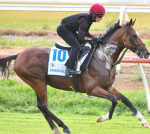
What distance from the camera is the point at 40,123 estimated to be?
996 centimetres

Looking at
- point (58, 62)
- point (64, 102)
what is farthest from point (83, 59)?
point (64, 102)

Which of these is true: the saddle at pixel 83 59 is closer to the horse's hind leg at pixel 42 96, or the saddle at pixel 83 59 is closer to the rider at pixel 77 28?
the rider at pixel 77 28

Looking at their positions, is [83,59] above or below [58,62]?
above

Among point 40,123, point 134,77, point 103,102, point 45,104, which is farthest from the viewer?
point 134,77

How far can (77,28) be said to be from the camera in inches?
365

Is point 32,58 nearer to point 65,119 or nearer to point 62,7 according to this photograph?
point 65,119

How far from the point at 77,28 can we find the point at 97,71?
0.78m

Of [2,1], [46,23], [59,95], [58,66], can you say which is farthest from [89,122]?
[2,1]

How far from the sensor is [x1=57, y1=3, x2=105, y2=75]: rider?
8.98m

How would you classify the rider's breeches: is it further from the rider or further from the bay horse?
the bay horse

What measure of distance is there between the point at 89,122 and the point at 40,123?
2.82 feet

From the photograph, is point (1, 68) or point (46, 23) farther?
point (46, 23)

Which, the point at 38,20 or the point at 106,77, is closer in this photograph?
the point at 106,77

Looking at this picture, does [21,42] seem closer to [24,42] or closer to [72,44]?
[24,42]
